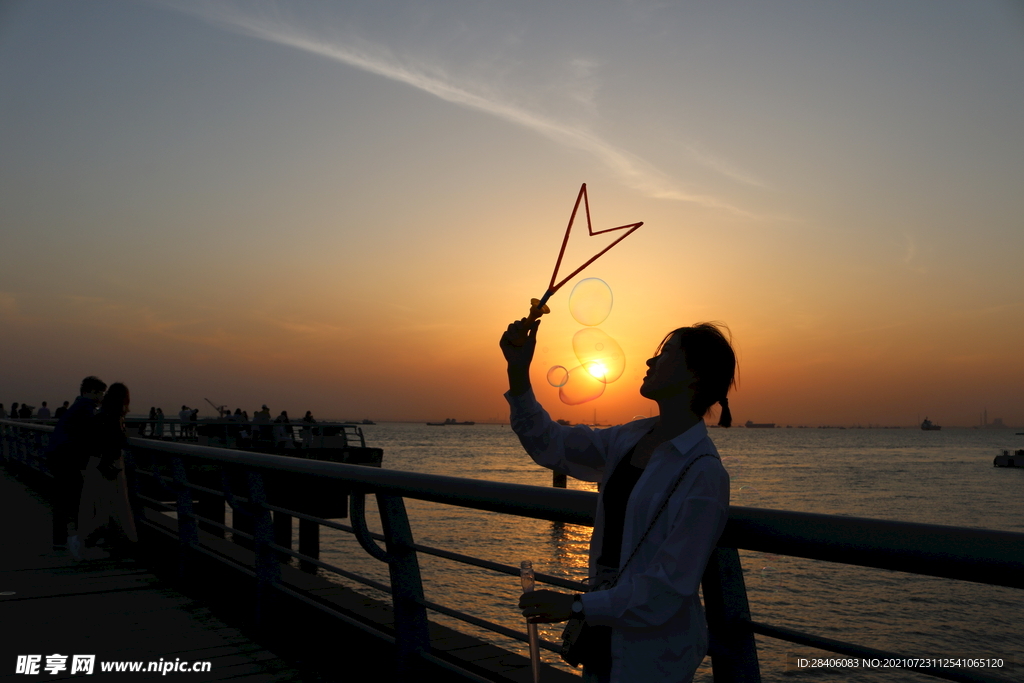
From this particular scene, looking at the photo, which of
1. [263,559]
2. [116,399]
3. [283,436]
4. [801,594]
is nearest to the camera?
[263,559]

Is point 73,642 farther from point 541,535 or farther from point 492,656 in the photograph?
point 541,535

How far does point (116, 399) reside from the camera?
7395 millimetres

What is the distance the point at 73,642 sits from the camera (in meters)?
4.56

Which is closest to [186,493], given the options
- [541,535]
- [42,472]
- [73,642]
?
[73,642]

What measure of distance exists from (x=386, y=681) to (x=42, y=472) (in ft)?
A: 45.0

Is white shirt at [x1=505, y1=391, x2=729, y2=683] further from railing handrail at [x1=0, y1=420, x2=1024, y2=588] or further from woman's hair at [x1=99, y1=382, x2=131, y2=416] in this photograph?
woman's hair at [x1=99, y1=382, x2=131, y2=416]

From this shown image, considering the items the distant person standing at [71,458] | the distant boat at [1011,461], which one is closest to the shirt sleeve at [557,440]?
the distant person standing at [71,458]

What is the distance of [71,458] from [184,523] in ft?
8.93

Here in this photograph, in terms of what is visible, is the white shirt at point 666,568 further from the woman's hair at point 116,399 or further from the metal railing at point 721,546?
the woman's hair at point 116,399

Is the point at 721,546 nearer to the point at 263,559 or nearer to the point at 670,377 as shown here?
the point at 670,377

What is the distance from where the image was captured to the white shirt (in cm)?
164

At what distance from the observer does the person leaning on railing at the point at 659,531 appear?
65.1 inches

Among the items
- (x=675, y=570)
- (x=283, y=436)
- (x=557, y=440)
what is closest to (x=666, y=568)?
(x=675, y=570)

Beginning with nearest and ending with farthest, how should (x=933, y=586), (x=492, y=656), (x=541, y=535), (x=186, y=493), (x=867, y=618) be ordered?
(x=492, y=656)
(x=186, y=493)
(x=867, y=618)
(x=933, y=586)
(x=541, y=535)
